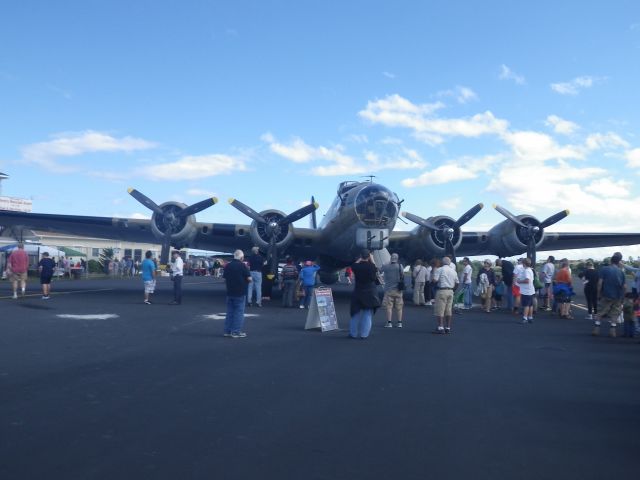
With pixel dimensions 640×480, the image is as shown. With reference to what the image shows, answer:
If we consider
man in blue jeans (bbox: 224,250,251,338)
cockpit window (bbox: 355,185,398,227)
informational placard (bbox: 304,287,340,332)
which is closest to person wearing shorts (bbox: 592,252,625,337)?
informational placard (bbox: 304,287,340,332)

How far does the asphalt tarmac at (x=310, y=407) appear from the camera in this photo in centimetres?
418

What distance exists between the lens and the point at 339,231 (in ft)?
68.6

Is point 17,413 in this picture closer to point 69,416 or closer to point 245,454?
point 69,416

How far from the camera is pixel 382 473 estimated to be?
4039 millimetres

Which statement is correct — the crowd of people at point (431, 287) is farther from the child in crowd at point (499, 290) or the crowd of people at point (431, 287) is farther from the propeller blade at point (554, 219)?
the propeller blade at point (554, 219)

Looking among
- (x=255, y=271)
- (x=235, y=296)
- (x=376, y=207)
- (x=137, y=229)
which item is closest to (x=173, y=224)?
(x=137, y=229)

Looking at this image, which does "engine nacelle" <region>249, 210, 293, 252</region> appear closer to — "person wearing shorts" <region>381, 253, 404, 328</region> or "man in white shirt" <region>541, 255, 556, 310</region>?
"person wearing shorts" <region>381, 253, 404, 328</region>

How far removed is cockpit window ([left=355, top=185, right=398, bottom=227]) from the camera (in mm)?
19422

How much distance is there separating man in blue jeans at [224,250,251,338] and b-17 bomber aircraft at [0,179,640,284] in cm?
896

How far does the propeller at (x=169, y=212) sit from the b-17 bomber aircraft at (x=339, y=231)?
4 centimetres

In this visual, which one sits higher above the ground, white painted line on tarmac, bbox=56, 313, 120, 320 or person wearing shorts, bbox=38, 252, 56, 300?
person wearing shorts, bbox=38, 252, 56, 300

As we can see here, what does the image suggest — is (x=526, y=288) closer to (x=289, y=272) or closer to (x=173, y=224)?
(x=289, y=272)

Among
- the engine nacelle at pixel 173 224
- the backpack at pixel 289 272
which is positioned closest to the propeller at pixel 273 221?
the engine nacelle at pixel 173 224

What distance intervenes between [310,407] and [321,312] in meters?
6.39
